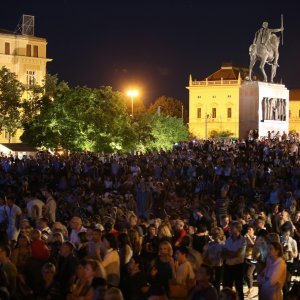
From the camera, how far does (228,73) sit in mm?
100750

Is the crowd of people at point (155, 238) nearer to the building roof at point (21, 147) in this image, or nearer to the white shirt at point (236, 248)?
the white shirt at point (236, 248)

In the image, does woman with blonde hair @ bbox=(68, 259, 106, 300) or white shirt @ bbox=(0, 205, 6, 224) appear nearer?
woman with blonde hair @ bbox=(68, 259, 106, 300)

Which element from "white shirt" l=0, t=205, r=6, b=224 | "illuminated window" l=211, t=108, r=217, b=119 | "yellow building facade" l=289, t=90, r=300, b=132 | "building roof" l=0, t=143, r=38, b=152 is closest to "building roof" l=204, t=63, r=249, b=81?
"illuminated window" l=211, t=108, r=217, b=119

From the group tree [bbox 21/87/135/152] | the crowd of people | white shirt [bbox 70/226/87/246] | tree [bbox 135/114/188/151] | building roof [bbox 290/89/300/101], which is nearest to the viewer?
the crowd of people

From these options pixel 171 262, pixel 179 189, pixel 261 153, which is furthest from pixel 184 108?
pixel 171 262

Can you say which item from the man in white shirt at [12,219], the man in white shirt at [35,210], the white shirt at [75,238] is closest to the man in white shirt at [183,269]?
the white shirt at [75,238]

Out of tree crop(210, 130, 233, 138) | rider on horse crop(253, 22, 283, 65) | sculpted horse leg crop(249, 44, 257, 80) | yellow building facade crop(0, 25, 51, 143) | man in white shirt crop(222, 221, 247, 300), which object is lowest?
man in white shirt crop(222, 221, 247, 300)

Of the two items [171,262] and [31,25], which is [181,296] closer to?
[171,262]

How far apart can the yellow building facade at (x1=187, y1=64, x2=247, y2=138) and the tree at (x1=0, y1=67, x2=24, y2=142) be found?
39.8 m

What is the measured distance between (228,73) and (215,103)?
521 centimetres

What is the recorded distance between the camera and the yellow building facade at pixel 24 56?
73.4 meters

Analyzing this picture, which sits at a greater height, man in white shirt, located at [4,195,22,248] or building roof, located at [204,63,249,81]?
building roof, located at [204,63,249,81]

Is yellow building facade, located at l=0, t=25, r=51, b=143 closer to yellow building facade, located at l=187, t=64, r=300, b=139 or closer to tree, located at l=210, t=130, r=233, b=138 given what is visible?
tree, located at l=210, t=130, r=233, b=138

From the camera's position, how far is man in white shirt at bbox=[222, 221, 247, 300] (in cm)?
1220
